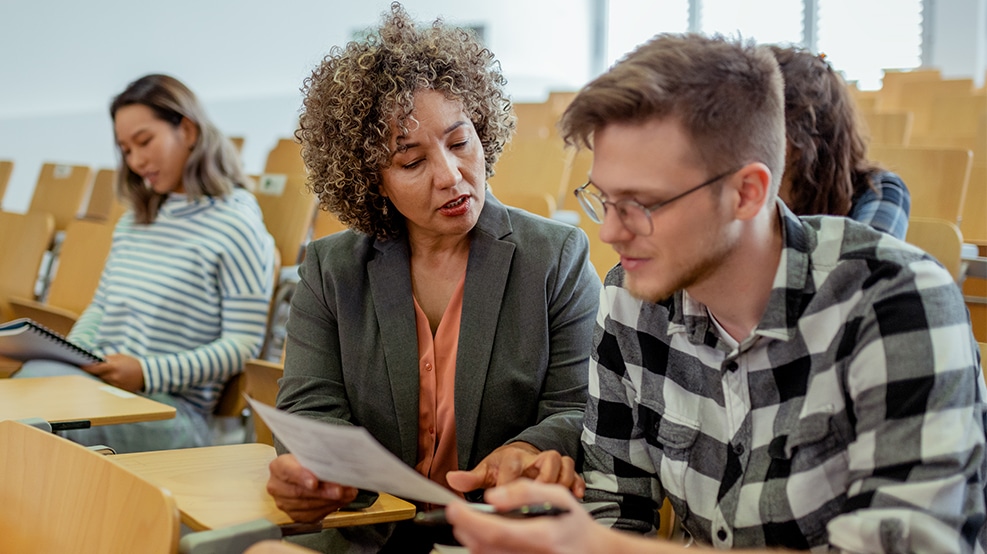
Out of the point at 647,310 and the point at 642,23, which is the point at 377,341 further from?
the point at 642,23

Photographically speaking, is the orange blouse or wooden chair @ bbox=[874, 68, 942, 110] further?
wooden chair @ bbox=[874, 68, 942, 110]

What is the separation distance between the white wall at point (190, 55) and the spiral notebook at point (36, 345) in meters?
4.58

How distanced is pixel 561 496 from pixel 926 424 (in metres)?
0.39

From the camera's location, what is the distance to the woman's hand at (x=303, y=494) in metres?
1.28

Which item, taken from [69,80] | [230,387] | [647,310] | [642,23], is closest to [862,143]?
[647,310]

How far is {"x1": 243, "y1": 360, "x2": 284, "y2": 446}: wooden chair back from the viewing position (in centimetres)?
211

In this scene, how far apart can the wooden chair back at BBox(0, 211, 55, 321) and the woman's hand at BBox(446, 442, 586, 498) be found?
2679 millimetres

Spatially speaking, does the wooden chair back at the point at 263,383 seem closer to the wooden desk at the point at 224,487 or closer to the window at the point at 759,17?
the wooden desk at the point at 224,487

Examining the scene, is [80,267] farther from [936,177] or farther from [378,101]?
[936,177]

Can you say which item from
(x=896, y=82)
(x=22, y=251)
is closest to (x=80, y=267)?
(x=22, y=251)

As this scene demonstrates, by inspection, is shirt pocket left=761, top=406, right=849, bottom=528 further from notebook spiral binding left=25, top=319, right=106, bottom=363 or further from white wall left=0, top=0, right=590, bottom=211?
white wall left=0, top=0, right=590, bottom=211

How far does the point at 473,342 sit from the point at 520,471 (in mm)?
313

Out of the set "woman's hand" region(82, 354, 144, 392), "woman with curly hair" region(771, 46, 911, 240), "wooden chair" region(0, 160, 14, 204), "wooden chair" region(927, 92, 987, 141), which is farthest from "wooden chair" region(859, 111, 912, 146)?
"wooden chair" region(0, 160, 14, 204)

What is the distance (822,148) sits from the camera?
2016 millimetres
